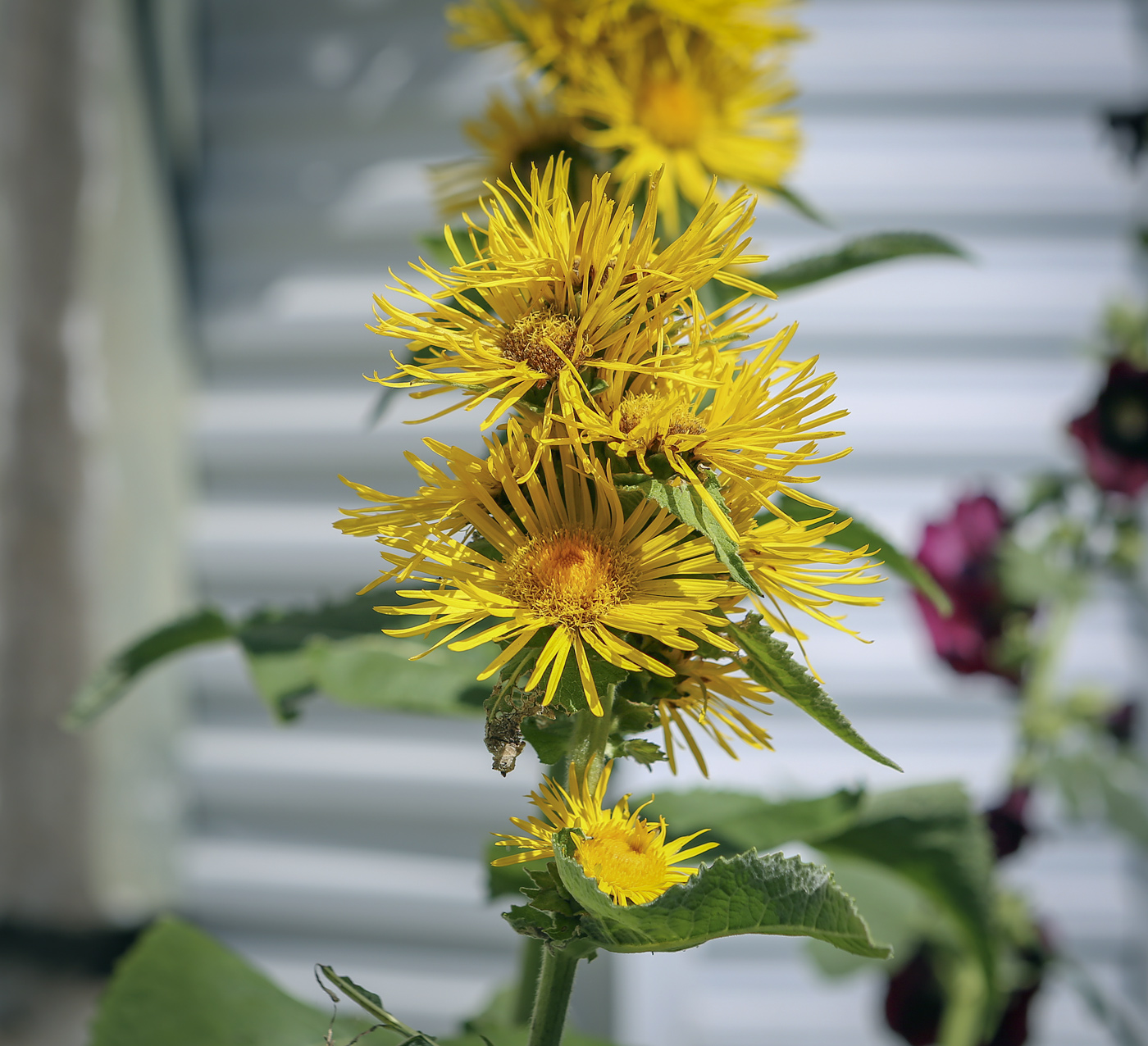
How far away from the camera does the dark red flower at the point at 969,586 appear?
2.09ft

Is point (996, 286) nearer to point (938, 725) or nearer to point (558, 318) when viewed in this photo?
point (938, 725)

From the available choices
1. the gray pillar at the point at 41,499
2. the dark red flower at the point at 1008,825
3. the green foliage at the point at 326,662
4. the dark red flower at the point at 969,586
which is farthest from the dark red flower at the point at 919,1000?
the gray pillar at the point at 41,499

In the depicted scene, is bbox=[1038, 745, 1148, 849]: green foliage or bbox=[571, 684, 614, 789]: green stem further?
bbox=[1038, 745, 1148, 849]: green foliage

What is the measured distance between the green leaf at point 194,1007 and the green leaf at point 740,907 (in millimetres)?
136

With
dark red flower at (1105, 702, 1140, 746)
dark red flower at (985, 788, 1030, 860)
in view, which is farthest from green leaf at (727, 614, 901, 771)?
dark red flower at (1105, 702, 1140, 746)

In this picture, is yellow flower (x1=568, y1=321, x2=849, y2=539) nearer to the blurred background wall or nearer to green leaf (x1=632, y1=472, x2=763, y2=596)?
green leaf (x1=632, y1=472, x2=763, y2=596)

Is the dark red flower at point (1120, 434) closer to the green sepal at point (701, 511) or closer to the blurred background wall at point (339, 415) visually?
the blurred background wall at point (339, 415)

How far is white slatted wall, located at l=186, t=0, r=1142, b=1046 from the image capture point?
2.94 ft

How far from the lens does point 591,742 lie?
0.63 ft

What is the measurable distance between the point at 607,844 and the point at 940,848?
230 mm

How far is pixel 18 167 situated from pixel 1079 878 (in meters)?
1.24

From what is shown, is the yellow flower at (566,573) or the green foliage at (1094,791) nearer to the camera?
the yellow flower at (566,573)

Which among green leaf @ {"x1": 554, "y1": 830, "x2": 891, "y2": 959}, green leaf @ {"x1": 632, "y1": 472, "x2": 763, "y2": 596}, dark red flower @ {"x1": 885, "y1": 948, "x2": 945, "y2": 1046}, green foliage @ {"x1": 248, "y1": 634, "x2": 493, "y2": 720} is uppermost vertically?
green leaf @ {"x1": 632, "y1": 472, "x2": 763, "y2": 596}

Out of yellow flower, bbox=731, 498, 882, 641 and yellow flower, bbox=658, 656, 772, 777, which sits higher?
yellow flower, bbox=731, 498, 882, 641
